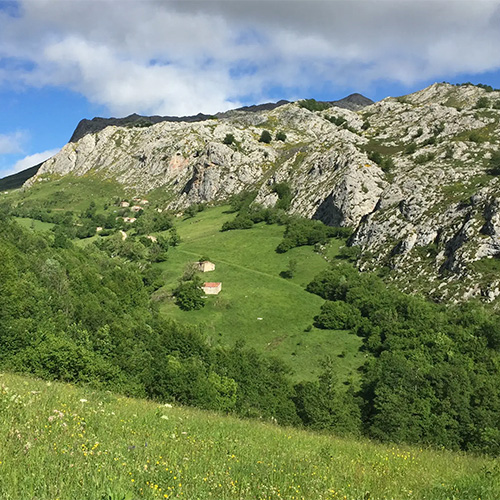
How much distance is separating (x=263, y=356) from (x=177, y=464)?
70.0 metres

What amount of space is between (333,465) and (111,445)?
5.35 metres

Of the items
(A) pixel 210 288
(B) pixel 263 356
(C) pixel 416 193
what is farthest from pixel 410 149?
(B) pixel 263 356

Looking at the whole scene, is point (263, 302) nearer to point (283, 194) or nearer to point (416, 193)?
point (416, 193)

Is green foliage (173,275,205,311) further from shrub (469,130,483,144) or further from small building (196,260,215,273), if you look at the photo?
shrub (469,130,483,144)

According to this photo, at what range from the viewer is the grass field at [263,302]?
260ft

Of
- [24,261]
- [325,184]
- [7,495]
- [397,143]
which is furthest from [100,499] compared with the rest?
[397,143]

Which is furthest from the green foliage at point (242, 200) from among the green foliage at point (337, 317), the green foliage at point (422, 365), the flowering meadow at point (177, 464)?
the flowering meadow at point (177, 464)

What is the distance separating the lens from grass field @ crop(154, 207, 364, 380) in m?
79.3

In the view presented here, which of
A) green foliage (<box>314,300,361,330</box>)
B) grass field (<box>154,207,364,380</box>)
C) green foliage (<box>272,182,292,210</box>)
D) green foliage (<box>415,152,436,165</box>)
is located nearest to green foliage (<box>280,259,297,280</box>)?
grass field (<box>154,207,364,380</box>)

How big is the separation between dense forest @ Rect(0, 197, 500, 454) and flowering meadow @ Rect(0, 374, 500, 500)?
17896mm

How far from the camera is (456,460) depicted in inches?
498

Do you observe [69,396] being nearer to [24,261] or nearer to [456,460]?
[456,460]

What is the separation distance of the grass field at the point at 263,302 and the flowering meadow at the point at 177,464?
202ft

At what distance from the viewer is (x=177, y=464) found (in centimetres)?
793
